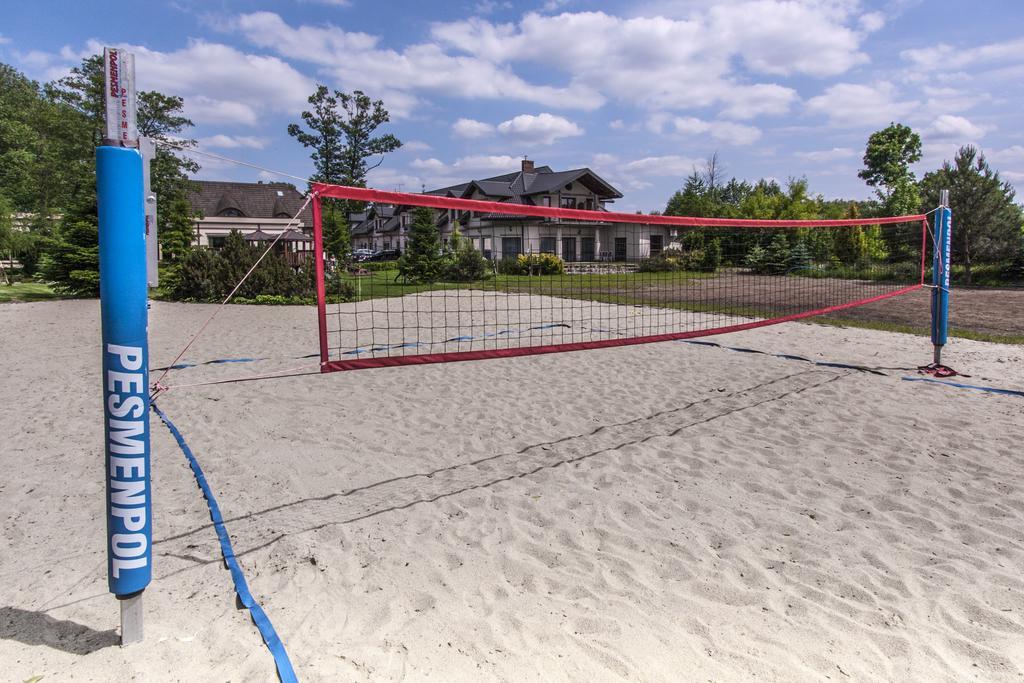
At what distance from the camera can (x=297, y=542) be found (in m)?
2.95

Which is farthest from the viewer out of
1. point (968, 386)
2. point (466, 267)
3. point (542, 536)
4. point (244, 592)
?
point (466, 267)

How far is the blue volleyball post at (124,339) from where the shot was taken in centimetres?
197

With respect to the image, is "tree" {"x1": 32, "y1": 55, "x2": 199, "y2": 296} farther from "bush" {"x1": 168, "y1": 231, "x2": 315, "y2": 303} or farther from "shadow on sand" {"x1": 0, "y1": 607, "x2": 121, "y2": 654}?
"shadow on sand" {"x1": 0, "y1": 607, "x2": 121, "y2": 654}

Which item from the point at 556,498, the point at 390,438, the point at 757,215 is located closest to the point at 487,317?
the point at 390,438

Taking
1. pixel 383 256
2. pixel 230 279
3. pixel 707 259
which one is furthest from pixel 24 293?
pixel 383 256

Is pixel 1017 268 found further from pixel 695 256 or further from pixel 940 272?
pixel 940 272

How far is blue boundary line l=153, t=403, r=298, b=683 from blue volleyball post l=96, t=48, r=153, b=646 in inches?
15.7

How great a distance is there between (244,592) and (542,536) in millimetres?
1341

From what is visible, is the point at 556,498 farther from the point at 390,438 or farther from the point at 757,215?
the point at 757,215

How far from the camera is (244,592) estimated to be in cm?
247

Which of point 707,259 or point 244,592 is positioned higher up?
point 707,259

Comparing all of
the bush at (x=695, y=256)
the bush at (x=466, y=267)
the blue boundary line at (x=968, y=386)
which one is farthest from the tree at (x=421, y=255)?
the blue boundary line at (x=968, y=386)

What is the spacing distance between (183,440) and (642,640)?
3515mm

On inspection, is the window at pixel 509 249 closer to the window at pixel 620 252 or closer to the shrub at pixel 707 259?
the window at pixel 620 252
